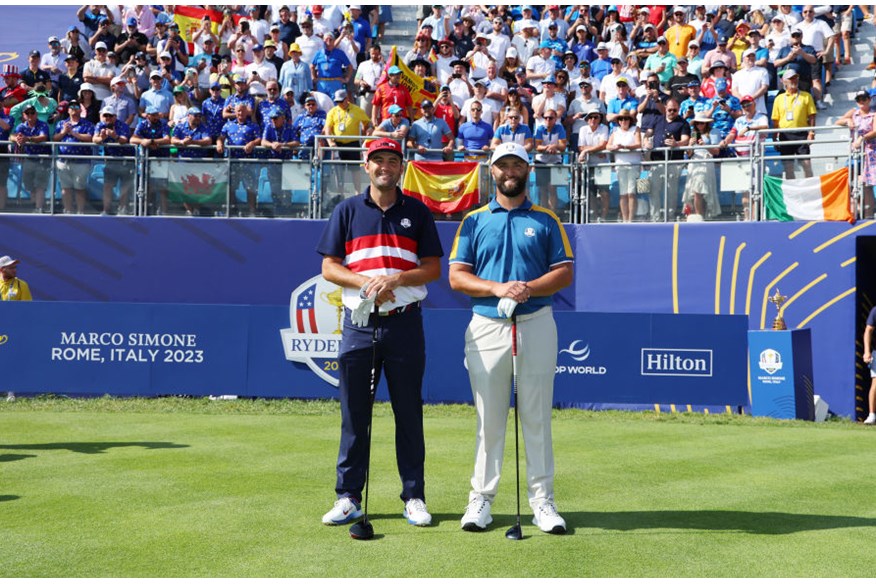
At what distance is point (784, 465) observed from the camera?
1001 centimetres

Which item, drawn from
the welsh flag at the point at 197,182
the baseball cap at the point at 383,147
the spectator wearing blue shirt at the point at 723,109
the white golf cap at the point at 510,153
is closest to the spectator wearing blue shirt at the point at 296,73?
the welsh flag at the point at 197,182

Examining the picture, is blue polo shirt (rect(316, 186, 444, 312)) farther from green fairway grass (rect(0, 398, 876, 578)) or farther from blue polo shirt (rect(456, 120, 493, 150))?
blue polo shirt (rect(456, 120, 493, 150))

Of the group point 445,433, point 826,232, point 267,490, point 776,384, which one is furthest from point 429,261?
point 826,232

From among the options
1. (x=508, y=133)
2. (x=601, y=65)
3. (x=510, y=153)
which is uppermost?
(x=601, y=65)

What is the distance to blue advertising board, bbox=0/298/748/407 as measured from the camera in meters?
15.9

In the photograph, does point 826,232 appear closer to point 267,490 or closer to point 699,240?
point 699,240

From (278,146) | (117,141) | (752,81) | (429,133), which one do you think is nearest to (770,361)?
(752,81)

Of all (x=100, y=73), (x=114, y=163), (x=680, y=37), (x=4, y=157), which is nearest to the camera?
(x=4, y=157)

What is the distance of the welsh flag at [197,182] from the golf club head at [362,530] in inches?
483

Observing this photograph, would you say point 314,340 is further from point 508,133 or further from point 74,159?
point 74,159

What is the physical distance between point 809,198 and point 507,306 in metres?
11.3

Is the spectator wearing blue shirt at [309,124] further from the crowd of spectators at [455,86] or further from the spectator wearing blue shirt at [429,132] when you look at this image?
the spectator wearing blue shirt at [429,132]

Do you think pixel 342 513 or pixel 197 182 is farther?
pixel 197 182

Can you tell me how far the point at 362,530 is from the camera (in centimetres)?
657
